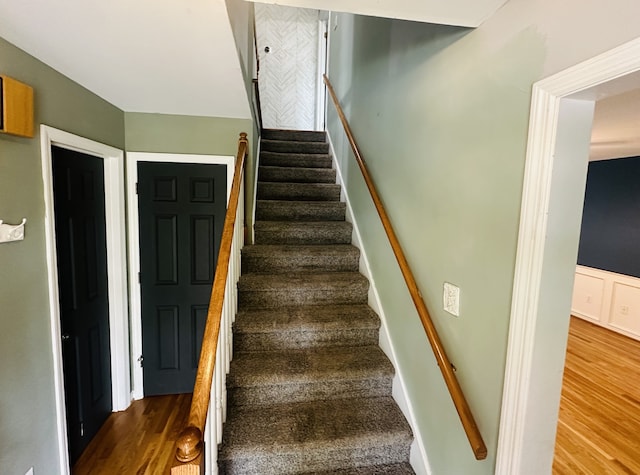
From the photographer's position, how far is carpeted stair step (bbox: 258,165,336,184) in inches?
136

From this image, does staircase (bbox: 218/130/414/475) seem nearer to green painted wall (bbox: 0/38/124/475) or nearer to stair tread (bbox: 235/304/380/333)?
stair tread (bbox: 235/304/380/333)

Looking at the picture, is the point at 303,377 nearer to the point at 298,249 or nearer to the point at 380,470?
the point at 380,470

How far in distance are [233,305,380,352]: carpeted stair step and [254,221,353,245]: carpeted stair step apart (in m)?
0.76

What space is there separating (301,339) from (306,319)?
137mm

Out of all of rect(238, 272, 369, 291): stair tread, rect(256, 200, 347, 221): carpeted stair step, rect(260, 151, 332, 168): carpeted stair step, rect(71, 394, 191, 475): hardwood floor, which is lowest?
rect(71, 394, 191, 475): hardwood floor

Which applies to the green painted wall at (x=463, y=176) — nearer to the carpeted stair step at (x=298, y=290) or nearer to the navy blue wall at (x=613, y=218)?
the carpeted stair step at (x=298, y=290)

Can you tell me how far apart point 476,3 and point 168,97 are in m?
2.00

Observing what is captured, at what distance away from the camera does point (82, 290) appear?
7.20 feet

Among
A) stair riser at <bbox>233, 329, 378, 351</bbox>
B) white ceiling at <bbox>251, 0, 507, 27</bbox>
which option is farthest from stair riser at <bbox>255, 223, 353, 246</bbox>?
white ceiling at <bbox>251, 0, 507, 27</bbox>

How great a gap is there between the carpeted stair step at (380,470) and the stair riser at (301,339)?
0.71 m

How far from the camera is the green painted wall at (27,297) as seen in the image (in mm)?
1438

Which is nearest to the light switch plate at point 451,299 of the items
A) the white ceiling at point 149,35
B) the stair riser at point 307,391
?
the stair riser at point 307,391

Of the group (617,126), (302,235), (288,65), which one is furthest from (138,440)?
(288,65)

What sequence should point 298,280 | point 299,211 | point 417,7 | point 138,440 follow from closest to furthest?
point 417,7
point 138,440
point 298,280
point 299,211
